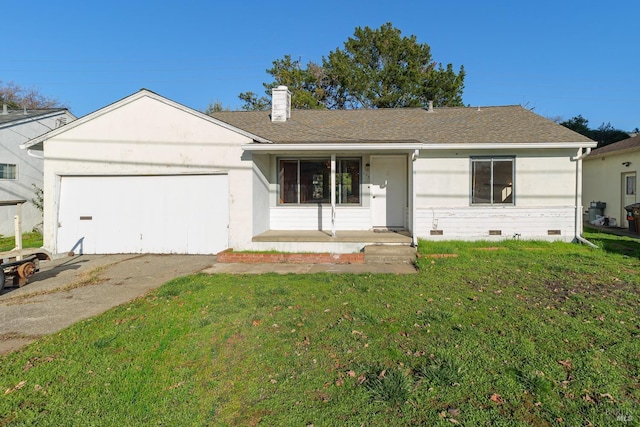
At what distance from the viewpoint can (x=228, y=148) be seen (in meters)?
9.00

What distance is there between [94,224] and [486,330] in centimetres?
957

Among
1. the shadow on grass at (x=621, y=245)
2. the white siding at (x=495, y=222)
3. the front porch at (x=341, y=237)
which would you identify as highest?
the white siding at (x=495, y=222)

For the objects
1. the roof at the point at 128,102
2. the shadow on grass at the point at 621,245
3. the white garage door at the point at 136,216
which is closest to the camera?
the shadow on grass at the point at 621,245

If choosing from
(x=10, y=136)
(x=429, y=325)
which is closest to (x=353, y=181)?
(x=429, y=325)

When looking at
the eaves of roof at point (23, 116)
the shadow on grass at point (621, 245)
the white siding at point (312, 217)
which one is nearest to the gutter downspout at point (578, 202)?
the shadow on grass at point (621, 245)

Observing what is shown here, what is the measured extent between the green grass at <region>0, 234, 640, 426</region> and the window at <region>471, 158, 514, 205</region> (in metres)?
4.34

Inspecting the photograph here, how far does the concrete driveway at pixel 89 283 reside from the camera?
14.8 ft

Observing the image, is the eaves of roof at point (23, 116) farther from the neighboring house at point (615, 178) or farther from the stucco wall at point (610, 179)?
the stucco wall at point (610, 179)

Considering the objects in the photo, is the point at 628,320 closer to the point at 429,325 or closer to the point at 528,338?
the point at 528,338

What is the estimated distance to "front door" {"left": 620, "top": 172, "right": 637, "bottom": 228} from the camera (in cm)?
1329

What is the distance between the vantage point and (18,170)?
14.1 m

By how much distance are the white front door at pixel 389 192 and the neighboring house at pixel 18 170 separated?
43.4 ft

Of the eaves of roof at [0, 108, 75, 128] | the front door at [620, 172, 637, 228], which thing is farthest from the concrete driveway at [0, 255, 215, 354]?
the front door at [620, 172, 637, 228]

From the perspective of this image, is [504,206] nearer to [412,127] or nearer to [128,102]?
[412,127]
